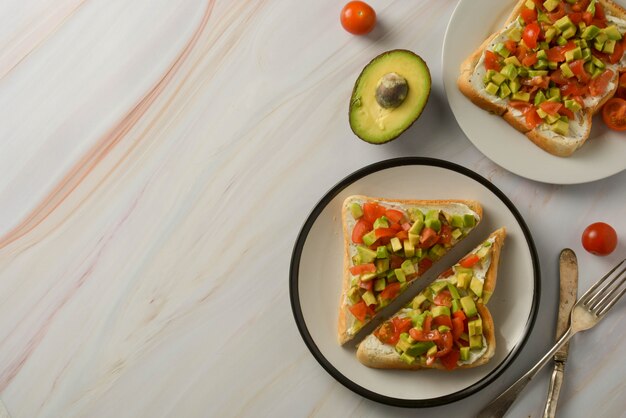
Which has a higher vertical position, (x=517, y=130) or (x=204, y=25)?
(x=204, y=25)

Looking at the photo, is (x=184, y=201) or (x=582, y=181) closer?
(x=582, y=181)

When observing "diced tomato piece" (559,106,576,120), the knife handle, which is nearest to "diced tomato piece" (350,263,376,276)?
the knife handle

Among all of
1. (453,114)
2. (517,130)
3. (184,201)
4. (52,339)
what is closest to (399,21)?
(453,114)

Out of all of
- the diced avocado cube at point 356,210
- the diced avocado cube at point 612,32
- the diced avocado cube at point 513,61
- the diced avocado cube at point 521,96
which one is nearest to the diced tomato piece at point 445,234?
the diced avocado cube at point 356,210

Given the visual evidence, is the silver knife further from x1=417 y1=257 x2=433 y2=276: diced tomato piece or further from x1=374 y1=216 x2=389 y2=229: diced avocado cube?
x1=374 y1=216 x2=389 y2=229: diced avocado cube

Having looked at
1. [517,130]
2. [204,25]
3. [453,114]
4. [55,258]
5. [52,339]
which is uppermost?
[204,25]

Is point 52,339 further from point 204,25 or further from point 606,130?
point 606,130
